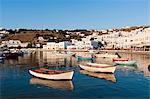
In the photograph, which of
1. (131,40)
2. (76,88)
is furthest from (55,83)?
(131,40)

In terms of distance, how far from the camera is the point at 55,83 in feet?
78.2

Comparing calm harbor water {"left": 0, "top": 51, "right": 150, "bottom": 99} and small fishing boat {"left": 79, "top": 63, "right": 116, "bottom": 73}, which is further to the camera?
small fishing boat {"left": 79, "top": 63, "right": 116, "bottom": 73}

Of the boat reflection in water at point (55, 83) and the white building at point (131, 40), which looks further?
the white building at point (131, 40)

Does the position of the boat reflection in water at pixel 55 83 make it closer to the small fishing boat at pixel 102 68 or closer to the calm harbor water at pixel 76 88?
the calm harbor water at pixel 76 88

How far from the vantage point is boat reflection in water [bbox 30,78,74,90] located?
22133 millimetres

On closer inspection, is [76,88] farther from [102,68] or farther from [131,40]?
[131,40]

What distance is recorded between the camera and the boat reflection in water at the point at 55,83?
22.1 meters

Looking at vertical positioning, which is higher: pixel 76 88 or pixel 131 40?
pixel 76 88

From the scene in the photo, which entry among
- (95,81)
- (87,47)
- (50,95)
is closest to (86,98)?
(50,95)

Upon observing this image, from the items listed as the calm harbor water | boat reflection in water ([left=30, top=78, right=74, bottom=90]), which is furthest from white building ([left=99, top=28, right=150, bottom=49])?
boat reflection in water ([left=30, top=78, right=74, bottom=90])

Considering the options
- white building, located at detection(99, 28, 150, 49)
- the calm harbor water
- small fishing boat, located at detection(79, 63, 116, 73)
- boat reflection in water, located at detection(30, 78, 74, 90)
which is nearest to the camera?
the calm harbor water

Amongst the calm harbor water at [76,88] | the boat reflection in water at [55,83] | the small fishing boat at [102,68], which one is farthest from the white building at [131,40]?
the boat reflection in water at [55,83]

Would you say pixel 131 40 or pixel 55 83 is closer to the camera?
pixel 55 83

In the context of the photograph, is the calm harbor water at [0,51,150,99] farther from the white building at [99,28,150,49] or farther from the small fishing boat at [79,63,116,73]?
the white building at [99,28,150,49]
